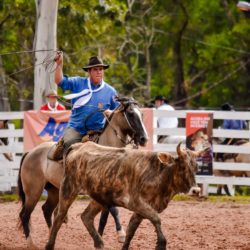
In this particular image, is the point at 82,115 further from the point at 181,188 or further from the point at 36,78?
the point at 36,78

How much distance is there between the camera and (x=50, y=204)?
12.1 meters

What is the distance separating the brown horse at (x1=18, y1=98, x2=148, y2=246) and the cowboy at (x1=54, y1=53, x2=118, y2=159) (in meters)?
0.20

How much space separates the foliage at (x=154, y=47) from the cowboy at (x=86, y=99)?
13.2 meters

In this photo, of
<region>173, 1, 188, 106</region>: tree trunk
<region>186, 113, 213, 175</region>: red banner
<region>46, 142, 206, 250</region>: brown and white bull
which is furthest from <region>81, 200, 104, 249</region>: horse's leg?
<region>173, 1, 188, 106</region>: tree trunk

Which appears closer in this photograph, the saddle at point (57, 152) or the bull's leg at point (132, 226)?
the bull's leg at point (132, 226)

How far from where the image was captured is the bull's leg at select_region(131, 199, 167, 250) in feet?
30.1

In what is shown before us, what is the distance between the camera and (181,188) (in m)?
9.41

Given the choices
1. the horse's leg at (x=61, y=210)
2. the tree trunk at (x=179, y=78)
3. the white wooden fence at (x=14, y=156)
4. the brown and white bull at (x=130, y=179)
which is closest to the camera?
the brown and white bull at (x=130, y=179)

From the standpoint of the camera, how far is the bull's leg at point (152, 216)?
30.1 feet

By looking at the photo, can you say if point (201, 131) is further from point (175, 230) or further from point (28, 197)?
point (28, 197)

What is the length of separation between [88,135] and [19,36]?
17318mm

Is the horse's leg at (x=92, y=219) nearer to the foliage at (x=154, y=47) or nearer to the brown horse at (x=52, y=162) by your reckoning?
the brown horse at (x=52, y=162)

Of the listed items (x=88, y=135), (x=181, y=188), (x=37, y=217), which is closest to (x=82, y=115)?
(x=88, y=135)

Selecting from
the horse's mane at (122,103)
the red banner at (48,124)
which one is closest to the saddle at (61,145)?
the horse's mane at (122,103)
